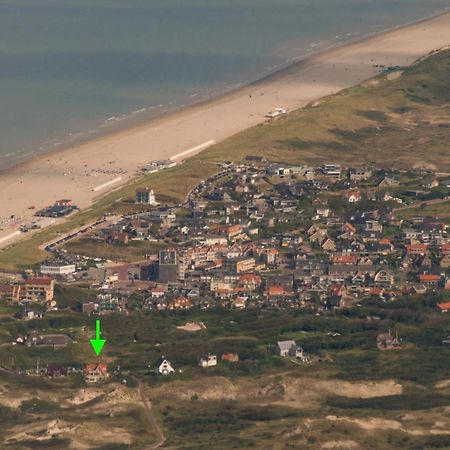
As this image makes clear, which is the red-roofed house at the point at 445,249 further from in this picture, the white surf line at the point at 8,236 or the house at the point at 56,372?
the house at the point at 56,372

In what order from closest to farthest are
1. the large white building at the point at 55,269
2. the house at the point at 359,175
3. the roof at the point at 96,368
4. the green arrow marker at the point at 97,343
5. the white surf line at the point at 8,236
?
the roof at the point at 96,368
the green arrow marker at the point at 97,343
the large white building at the point at 55,269
the white surf line at the point at 8,236
the house at the point at 359,175

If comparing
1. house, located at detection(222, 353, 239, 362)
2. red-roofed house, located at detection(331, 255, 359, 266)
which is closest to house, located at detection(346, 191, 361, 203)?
red-roofed house, located at detection(331, 255, 359, 266)

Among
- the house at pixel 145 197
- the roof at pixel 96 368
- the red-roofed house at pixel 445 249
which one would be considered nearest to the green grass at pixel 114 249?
Answer: the house at pixel 145 197

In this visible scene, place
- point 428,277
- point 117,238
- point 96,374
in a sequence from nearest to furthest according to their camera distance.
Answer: point 96,374 < point 428,277 < point 117,238

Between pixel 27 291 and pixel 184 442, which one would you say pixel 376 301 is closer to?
pixel 27 291

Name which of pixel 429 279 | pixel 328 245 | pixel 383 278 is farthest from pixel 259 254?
pixel 429 279

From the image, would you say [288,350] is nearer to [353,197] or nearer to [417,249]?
[417,249]

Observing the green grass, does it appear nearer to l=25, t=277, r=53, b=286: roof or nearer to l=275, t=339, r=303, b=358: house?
l=25, t=277, r=53, b=286: roof
